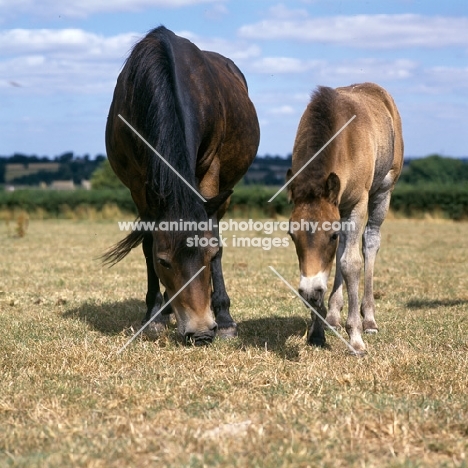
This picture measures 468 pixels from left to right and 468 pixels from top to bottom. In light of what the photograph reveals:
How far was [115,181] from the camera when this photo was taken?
52.6 m

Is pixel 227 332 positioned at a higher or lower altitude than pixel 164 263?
lower

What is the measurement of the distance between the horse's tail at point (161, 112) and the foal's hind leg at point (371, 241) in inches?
96.0

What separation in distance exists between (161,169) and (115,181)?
4796cm

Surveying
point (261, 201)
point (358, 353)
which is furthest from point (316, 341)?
point (261, 201)

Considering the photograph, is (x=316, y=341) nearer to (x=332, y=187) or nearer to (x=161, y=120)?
(x=332, y=187)

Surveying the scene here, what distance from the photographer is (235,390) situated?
450 cm

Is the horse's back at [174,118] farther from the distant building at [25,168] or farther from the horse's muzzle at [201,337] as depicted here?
the distant building at [25,168]

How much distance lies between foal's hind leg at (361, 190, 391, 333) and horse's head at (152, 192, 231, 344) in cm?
227

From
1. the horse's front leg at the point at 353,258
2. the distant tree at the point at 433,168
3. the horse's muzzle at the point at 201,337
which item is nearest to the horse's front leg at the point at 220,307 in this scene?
the horse's muzzle at the point at 201,337

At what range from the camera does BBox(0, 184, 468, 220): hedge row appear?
29953mm

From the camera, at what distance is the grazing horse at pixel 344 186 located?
509 cm

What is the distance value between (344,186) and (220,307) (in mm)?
1851

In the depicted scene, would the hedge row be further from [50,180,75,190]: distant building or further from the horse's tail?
the horse's tail

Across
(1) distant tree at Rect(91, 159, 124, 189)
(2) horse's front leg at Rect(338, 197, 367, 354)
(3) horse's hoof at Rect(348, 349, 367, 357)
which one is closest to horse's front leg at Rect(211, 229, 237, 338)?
(2) horse's front leg at Rect(338, 197, 367, 354)
